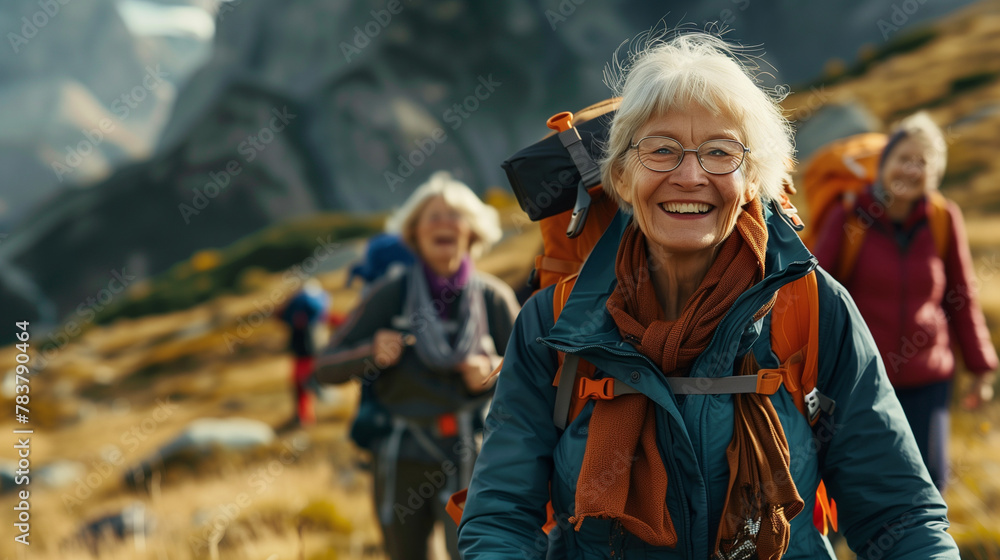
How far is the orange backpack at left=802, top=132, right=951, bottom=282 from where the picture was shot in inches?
162

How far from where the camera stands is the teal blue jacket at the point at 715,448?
1554 millimetres

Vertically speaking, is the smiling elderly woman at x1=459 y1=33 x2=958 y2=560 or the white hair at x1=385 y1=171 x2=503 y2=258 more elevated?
the white hair at x1=385 y1=171 x2=503 y2=258

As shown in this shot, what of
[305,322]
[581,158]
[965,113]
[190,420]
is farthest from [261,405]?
[965,113]

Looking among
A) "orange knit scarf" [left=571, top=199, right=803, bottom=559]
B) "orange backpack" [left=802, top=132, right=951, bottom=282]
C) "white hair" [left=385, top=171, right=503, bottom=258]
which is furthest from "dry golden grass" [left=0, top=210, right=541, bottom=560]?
"orange backpack" [left=802, top=132, right=951, bottom=282]

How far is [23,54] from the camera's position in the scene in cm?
3981

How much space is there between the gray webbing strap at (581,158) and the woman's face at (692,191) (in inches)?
10.3

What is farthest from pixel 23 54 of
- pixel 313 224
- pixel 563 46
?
pixel 563 46

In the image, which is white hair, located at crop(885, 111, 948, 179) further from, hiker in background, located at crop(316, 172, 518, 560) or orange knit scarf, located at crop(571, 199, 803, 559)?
orange knit scarf, located at crop(571, 199, 803, 559)

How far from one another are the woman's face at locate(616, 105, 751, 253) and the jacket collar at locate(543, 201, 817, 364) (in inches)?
4.6

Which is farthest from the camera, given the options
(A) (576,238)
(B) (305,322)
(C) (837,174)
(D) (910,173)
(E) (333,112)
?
(E) (333,112)

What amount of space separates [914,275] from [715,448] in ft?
10.0

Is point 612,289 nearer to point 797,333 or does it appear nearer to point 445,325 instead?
point 797,333

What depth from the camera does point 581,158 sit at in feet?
6.48

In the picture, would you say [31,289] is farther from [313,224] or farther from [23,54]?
[23,54]
